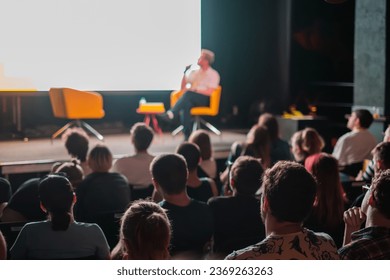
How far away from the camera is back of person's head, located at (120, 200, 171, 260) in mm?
2018

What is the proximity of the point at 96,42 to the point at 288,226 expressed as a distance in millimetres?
2348

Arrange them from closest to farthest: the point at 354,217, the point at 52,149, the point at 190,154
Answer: the point at 354,217
the point at 190,154
the point at 52,149

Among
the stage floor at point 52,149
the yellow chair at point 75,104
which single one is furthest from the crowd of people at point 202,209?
the yellow chair at point 75,104

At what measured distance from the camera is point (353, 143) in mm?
4785

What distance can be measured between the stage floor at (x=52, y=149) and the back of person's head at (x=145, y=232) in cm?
326

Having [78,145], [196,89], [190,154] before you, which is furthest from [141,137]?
[196,89]

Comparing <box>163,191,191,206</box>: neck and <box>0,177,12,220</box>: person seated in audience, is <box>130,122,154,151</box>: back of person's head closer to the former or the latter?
<box>0,177,12,220</box>: person seated in audience

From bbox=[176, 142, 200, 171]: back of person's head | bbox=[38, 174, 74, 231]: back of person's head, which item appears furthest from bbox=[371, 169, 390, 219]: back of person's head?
bbox=[176, 142, 200, 171]: back of person's head

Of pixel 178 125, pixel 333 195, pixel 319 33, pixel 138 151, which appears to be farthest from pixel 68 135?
pixel 319 33

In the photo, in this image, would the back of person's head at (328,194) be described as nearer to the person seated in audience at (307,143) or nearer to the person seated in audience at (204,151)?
the person seated in audience at (307,143)

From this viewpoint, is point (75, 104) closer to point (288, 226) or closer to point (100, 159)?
point (100, 159)

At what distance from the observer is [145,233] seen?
2.03 meters

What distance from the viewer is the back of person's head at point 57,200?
2402 millimetres

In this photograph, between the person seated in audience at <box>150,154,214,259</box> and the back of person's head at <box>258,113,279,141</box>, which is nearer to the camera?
the person seated in audience at <box>150,154,214,259</box>
